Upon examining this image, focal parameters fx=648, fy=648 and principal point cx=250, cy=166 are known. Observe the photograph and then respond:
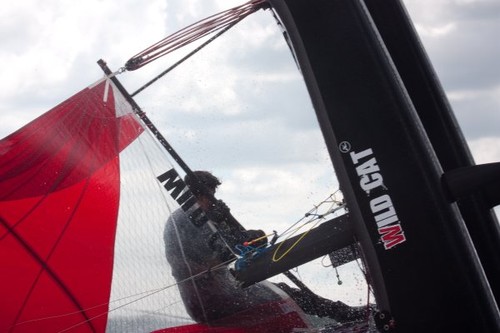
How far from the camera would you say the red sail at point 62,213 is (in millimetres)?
3830

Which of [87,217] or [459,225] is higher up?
[87,217]

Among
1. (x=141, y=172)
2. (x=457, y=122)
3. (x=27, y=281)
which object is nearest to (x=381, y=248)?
(x=457, y=122)

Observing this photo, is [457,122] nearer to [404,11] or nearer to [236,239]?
[404,11]

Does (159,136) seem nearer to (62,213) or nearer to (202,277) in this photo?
(62,213)

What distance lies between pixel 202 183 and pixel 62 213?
868 mm

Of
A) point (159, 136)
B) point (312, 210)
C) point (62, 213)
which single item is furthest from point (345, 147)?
point (62, 213)

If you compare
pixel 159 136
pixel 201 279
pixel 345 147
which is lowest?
pixel 201 279

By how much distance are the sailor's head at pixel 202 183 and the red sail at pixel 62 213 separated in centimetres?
44

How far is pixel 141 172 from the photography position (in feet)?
12.7

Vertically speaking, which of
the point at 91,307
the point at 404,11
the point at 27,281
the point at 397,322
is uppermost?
the point at 404,11

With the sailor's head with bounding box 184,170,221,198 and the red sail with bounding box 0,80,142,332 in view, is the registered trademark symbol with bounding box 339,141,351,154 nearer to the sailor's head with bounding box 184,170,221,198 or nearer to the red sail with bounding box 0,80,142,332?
the sailor's head with bounding box 184,170,221,198

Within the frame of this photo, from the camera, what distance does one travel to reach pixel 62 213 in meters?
3.92

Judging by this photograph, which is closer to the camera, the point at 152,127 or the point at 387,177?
the point at 387,177

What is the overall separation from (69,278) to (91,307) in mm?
221
